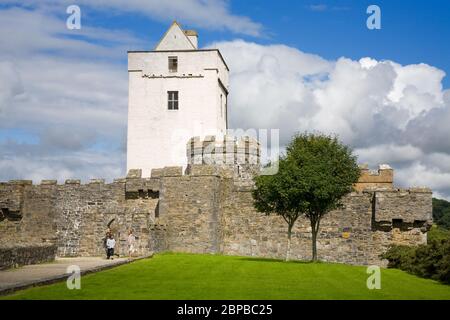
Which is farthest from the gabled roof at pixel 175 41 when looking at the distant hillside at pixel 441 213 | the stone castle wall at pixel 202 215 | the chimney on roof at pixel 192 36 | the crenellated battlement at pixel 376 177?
the distant hillside at pixel 441 213

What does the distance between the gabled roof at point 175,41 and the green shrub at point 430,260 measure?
856 inches

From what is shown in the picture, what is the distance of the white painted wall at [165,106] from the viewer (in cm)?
4778

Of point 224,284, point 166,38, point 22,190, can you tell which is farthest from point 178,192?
point 224,284

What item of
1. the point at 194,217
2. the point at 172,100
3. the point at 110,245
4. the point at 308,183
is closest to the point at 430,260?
the point at 308,183

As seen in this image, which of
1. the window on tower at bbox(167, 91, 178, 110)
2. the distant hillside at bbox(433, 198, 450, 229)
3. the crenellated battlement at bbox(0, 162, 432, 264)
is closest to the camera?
the crenellated battlement at bbox(0, 162, 432, 264)

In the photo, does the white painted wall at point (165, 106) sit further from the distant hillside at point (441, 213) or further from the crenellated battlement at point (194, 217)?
the distant hillside at point (441, 213)

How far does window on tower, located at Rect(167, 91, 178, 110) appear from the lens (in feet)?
158

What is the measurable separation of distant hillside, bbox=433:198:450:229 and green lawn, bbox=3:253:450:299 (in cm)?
6122

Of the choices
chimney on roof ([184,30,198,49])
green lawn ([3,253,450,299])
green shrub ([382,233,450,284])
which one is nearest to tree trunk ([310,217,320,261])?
green shrub ([382,233,450,284])

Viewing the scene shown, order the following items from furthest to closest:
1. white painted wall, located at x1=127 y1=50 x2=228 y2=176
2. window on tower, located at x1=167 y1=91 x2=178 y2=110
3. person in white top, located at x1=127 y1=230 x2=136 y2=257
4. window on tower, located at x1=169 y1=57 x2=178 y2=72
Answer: window on tower, located at x1=169 y1=57 x2=178 y2=72 < window on tower, located at x1=167 y1=91 x2=178 y2=110 < white painted wall, located at x1=127 y1=50 x2=228 y2=176 < person in white top, located at x1=127 y1=230 x2=136 y2=257

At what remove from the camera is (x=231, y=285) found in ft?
65.5

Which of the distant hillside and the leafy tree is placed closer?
the leafy tree

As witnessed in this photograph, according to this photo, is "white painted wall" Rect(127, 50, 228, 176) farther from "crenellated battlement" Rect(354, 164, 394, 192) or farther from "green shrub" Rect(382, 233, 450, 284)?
"green shrub" Rect(382, 233, 450, 284)
